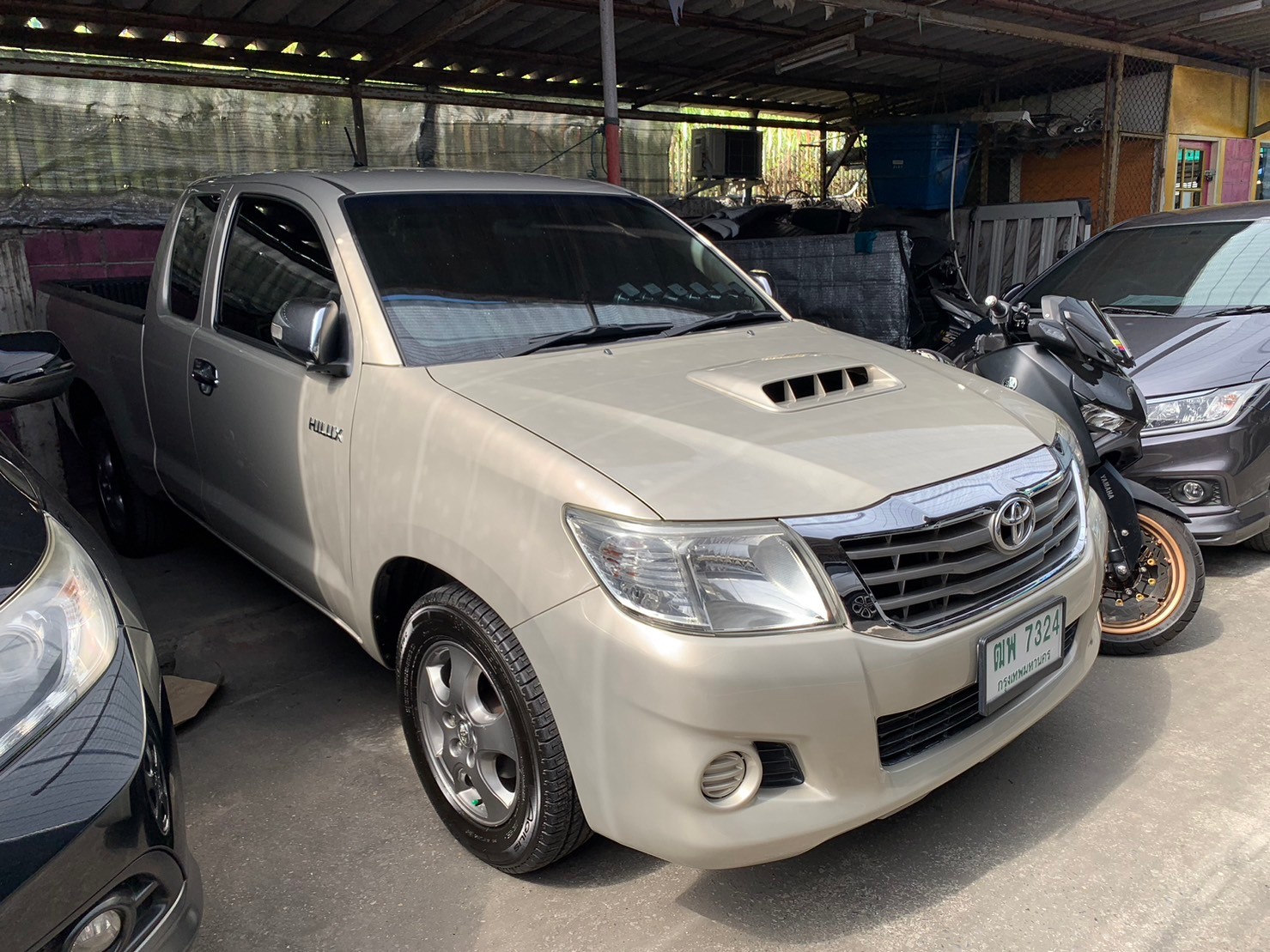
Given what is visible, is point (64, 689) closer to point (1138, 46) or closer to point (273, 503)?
point (273, 503)

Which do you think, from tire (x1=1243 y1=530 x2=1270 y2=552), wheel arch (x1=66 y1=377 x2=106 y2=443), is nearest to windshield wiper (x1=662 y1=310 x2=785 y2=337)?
tire (x1=1243 y1=530 x2=1270 y2=552)

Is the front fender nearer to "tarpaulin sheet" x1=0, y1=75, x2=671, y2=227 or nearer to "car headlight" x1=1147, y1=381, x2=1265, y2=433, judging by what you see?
"car headlight" x1=1147, y1=381, x2=1265, y2=433

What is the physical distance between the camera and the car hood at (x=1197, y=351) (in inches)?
159

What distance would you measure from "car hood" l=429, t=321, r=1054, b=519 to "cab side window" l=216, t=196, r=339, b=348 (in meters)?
0.78

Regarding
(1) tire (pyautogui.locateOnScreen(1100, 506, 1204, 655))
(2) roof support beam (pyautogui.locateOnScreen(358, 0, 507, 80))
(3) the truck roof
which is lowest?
(1) tire (pyautogui.locateOnScreen(1100, 506, 1204, 655))

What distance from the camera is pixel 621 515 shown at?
77.0 inches

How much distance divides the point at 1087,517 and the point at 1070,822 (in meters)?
0.80

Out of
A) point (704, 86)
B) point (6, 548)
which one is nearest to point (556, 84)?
point (704, 86)

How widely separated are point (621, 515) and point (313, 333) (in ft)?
3.99

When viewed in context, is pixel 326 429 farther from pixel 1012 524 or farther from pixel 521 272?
pixel 1012 524

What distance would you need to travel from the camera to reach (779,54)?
26.3 ft

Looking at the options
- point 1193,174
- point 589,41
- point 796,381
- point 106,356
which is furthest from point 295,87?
point 1193,174

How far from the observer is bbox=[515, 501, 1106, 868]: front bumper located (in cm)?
187

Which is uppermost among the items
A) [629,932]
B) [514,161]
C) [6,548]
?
[514,161]
